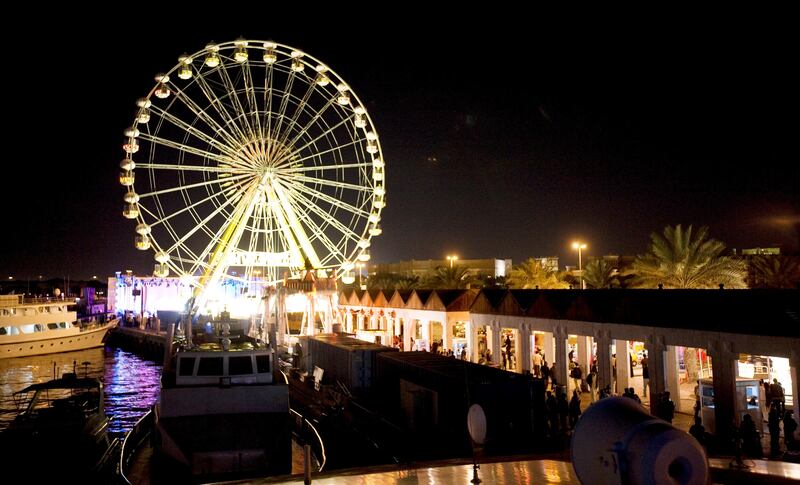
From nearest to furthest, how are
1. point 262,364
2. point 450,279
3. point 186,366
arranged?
point 186,366 → point 262,364 → point 450,279

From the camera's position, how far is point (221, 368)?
18375 millimetres

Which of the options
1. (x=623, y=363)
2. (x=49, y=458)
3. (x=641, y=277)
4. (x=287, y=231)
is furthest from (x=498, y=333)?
(x=49, y=458)

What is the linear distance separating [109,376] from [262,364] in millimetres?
37715

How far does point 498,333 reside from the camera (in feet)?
102

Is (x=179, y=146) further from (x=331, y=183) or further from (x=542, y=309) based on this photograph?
(x=542, y=309)

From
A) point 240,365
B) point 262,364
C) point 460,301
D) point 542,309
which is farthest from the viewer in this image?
point 460,301

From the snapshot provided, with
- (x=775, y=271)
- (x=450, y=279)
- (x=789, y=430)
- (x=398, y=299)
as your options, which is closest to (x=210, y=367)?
(x=789, y=430)

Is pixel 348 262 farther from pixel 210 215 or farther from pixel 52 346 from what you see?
pixel 52 346

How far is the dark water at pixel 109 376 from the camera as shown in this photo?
33531 millimetres

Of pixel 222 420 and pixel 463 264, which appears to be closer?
pixel 222 420

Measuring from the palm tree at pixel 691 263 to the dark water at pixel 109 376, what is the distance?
30.3 meters

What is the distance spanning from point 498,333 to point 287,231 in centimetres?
1595

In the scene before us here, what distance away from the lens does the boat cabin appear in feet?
58.5

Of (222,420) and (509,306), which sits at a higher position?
(509,306)
